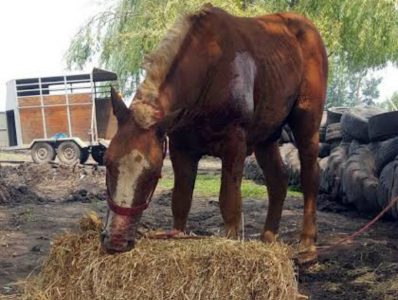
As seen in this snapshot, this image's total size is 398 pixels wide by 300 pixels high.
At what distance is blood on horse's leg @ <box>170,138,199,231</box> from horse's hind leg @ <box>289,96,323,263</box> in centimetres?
145

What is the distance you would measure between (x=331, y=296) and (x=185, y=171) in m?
1.49

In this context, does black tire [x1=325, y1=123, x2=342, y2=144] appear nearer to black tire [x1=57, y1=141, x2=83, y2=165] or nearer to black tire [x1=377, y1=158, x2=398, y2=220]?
black tire [x1=377, y1=158, x2=398, y2=220]

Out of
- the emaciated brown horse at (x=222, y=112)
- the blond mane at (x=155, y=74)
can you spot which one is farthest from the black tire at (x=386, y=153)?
the blond mane at (x=155, y=74)

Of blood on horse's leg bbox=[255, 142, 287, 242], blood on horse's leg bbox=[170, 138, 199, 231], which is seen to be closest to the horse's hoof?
blood on horse's leg bbox=[255, 142, 287, 242]

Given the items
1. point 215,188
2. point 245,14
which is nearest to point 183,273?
point 215,188

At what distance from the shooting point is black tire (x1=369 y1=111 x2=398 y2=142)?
861cm

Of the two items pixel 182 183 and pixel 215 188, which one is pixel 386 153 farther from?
pixel 215 188

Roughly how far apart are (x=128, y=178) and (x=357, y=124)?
21.9ft

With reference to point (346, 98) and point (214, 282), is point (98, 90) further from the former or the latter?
point (346, 98)

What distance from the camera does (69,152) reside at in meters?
19.9

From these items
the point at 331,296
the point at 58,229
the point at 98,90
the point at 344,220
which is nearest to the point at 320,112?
the point at 331,296

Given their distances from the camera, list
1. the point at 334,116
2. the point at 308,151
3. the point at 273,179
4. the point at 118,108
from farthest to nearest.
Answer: the point at 334,116, the point at 273,179, the point at 308,151, the point at 118,108

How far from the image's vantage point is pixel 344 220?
27.9 ft

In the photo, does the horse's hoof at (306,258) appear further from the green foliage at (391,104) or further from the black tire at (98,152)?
the black tire at (98,152)
